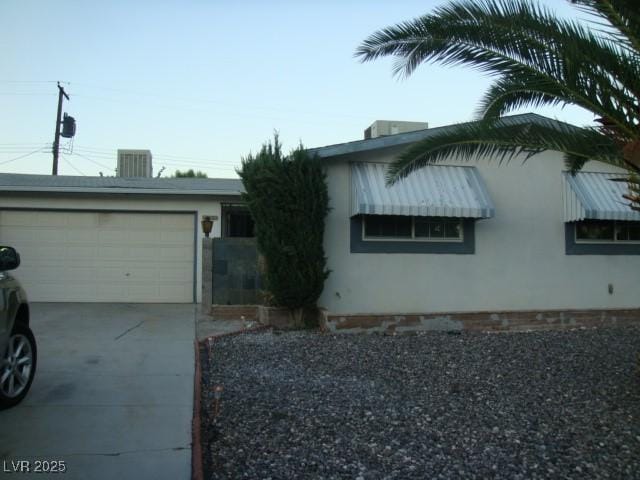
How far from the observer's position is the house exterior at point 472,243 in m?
9.30

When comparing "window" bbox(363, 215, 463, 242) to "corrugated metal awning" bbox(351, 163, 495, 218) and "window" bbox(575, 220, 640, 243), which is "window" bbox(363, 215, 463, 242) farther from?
"window" bbox(575, 220, 640, 243)

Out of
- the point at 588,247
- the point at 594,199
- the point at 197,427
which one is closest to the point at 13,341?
the point at 197,427

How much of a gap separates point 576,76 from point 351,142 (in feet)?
14.9

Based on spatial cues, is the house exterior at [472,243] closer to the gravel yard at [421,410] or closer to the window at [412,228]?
the window at [412,228]

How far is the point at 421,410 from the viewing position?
4.79 meters

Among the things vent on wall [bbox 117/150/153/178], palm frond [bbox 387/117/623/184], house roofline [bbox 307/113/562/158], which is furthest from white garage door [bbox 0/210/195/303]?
palm frond [bbox 387/117/623/184]

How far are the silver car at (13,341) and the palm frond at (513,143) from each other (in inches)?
184

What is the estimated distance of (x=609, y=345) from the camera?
7668mm

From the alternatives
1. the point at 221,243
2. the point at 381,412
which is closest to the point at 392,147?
the point at 221,243

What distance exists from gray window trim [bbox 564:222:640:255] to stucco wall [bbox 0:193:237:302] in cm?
729

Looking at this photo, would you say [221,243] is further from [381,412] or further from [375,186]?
[381,412]

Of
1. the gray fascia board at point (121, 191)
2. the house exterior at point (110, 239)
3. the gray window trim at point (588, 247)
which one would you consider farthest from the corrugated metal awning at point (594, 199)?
the house exterior at point (110, 239)

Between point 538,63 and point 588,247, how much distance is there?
656cm

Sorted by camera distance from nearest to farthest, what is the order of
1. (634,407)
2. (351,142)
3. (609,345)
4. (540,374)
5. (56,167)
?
(634,407), (540,374), (609,345), (351,142), (56,167)
